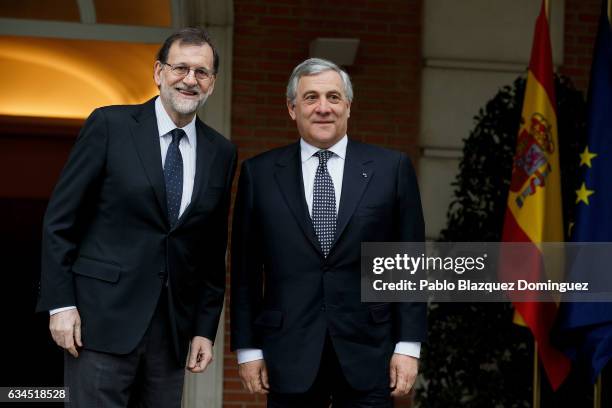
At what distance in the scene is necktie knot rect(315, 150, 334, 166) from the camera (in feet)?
13.7

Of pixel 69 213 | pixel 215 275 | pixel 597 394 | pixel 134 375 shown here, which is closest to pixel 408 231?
pixel 215 275

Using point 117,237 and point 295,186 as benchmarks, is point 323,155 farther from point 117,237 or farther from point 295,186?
point 117,237

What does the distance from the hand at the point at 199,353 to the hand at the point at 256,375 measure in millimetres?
156

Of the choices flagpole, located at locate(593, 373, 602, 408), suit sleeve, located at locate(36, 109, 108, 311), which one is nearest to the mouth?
suit sleeve, located at locate(36, 109, 108, 311)

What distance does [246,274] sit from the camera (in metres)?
4.17

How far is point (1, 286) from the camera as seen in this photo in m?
7.44

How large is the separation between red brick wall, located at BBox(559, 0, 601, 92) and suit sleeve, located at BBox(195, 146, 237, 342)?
3.84 m

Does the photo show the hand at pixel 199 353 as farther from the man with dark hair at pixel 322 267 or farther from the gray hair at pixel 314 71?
the gray hair at pixel 314 71

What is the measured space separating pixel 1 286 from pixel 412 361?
4126 mm

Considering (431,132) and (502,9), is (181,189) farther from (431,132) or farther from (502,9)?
(502,9)

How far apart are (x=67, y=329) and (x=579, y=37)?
4.71 meters

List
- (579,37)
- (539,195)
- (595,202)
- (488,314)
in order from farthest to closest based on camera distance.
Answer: (579,37)
(488,314)
(539,195)
(595,202)

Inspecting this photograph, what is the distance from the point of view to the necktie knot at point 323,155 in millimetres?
4180

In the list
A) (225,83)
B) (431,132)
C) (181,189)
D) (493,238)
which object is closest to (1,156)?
(225,83)
